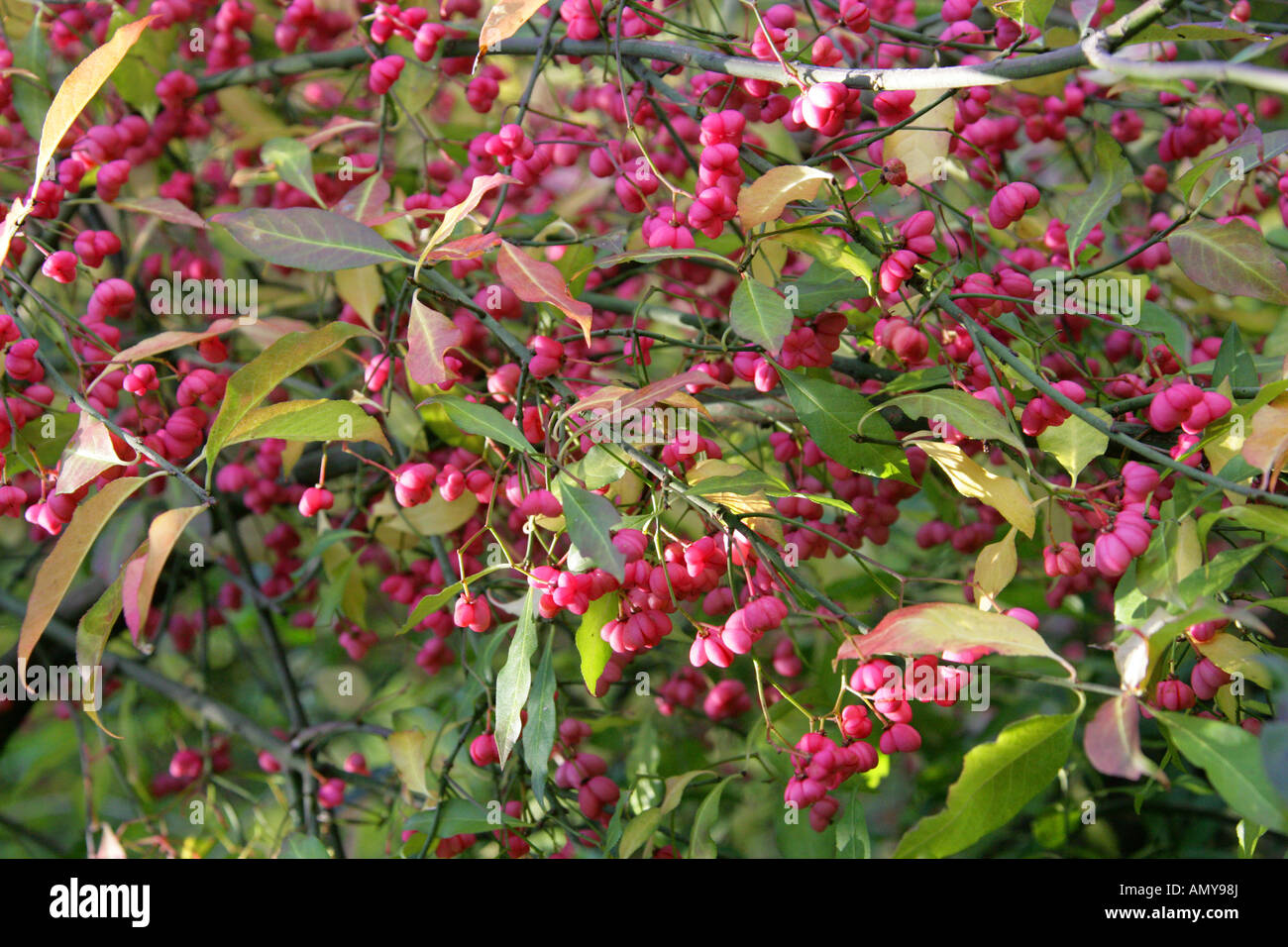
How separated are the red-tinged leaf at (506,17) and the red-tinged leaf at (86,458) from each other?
0.53 metres

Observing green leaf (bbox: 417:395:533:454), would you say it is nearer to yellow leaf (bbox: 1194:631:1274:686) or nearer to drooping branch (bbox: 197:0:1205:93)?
drooping branch (bbox: 197:0:1205:93)

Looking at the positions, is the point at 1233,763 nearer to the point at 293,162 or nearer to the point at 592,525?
the point at 592,525

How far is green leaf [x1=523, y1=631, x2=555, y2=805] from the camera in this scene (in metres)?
1.12

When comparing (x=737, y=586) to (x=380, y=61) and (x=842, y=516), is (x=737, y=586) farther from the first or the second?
(x=380, y=61)

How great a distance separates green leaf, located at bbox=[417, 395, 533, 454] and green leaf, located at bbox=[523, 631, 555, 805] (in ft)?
0.97

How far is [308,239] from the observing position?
109 centimetres

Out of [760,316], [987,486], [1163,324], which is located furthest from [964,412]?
[1163,324]

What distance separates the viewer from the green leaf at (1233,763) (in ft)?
2.51

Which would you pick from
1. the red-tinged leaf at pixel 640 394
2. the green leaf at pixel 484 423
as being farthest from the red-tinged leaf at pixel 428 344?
the red-tinged leaf at pixel 640 394

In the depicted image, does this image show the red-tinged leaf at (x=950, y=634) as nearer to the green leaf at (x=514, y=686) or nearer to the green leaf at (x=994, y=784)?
the green leaf at (x=994, y=784)

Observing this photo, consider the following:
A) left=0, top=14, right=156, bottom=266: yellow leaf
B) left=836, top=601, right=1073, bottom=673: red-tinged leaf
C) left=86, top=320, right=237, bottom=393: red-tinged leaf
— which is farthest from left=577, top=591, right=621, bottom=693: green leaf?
left=0, top=14, right=156, bottom=266: yellow leaf

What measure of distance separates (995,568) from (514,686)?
497 mm

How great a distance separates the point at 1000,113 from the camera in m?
1.71

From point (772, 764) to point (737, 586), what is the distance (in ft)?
0.89
